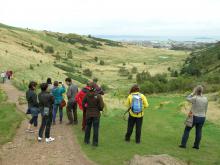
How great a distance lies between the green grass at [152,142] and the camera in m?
12.0

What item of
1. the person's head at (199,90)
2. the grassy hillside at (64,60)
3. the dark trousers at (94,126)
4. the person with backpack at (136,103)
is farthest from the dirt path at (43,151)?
the grassy hillside at (64,60)

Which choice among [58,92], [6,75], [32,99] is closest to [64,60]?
[6,75]

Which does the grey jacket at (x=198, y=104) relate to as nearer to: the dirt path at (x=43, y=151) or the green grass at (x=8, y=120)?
the dirt path at (x=43, y=151)

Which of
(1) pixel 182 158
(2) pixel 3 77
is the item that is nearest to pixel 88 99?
(1) pixel 182 158

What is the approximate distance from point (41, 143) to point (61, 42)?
9717 centimetres

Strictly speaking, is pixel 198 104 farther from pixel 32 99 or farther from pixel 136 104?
pixel 32 99

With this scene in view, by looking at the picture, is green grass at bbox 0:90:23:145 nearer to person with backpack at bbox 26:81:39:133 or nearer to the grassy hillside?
person with backpack at bbox 26:81:39:133

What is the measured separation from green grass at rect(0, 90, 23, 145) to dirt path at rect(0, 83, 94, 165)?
0.29 meters

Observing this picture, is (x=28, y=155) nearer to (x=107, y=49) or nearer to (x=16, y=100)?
(x=16, y=100)

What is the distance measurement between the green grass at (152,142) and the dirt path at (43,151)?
0.36 metres

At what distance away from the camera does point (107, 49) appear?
389 ft

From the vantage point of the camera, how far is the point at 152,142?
14.0m

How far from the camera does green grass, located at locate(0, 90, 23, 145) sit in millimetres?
14505

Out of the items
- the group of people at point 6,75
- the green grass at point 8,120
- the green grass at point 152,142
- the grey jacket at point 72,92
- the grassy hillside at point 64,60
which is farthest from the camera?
the grassy hillside at point 64,60
